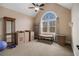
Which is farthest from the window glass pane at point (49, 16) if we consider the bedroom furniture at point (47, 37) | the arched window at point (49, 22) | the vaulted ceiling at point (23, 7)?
the bedroom furniture at point (47, 37)

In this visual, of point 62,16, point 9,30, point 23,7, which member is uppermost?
point 23,7

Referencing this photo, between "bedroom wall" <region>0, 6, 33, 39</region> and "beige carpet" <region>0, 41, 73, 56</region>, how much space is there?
0.41 metres

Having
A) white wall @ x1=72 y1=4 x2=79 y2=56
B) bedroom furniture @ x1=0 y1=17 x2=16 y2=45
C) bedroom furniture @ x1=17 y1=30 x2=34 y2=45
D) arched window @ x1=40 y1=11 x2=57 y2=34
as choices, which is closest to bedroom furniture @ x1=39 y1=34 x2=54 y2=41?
arched window @ x1=40 y1=11 x2=57 y2=34

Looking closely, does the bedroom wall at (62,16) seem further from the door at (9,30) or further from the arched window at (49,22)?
the door at (9,30)

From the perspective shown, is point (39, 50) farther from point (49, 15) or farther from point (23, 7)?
point (23, 7)

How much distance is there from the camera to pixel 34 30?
2.10m

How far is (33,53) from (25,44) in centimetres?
27

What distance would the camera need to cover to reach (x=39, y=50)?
197 centimetres

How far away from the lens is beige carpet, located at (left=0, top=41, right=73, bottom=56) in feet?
6.29

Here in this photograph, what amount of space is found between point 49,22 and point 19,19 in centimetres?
68

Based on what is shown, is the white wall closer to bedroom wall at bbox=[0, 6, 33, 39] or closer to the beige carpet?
the beige carpet

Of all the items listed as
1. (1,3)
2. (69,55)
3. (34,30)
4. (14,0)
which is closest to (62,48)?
(69,55)

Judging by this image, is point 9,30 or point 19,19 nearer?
point 9,30

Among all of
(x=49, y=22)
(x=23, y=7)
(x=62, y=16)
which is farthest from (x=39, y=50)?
(x=23, y=7)
